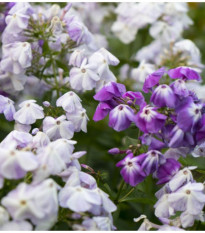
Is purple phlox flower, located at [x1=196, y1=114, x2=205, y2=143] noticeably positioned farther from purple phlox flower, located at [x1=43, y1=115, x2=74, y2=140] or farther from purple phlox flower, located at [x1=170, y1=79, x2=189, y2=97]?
purple phlox flower, located at [x1=43, y1=115, x2=74, y2=140]

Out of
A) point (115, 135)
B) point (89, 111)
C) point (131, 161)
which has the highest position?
point (131, 161)

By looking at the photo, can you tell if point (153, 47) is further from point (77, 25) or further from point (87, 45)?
point (77, 25)

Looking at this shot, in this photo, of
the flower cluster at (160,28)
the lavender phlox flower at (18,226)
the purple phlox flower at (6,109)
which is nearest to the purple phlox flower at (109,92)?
the purple phlox flower at (6,109)

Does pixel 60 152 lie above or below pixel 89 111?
above

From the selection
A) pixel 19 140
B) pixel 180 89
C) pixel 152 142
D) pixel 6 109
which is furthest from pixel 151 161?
pixel 6 109

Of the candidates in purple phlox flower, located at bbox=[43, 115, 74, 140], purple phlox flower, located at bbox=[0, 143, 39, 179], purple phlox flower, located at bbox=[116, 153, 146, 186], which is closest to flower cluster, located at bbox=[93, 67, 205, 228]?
purple phlox flower, located at bbox=[116, 153, 146, 186]

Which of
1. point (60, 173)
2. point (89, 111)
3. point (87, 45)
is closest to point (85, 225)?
point (60, 173)

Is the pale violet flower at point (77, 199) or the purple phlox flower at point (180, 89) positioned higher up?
the purple phlox flower at point (180, 89)

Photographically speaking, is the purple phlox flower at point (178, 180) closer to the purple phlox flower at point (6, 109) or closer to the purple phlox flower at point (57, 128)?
the purple phlox flower at point (57, 128)
